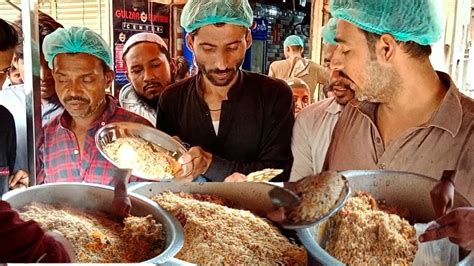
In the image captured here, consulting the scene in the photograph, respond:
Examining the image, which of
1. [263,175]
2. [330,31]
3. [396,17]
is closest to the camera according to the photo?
[396,17]

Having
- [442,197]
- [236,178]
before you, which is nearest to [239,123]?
[236,178]

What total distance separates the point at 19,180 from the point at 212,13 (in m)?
0.77

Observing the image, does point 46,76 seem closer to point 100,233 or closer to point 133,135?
point 133,135

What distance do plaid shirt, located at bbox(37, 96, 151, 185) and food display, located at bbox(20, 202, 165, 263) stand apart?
10cm

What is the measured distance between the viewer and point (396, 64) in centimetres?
118

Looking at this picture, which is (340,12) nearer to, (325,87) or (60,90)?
(325,87)

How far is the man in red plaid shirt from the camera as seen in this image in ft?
4.01

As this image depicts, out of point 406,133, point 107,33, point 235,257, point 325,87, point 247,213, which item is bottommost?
point 235,257

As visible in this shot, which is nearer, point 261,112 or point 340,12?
point 340,12

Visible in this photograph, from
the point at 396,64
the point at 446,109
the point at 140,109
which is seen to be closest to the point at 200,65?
the point at 140,109

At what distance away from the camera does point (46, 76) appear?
1.24 m

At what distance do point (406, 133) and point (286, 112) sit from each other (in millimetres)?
361

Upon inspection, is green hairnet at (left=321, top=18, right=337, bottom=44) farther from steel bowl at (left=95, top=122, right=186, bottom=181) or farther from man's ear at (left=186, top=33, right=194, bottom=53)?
steel bowl at (left=95, top=122, right=186, bottom=181)

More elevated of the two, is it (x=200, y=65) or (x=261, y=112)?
(x=200, y=65)
